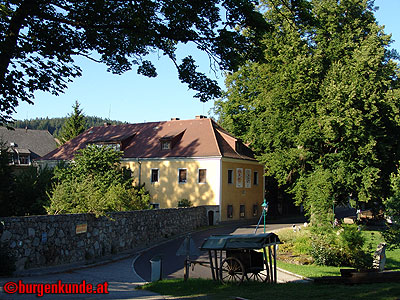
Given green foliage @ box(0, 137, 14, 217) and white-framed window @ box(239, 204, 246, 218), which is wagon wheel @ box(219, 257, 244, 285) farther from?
white-framed window @ box(239, 204, 246, 218)

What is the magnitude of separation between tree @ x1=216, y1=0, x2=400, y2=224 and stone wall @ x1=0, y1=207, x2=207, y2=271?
1162 cm

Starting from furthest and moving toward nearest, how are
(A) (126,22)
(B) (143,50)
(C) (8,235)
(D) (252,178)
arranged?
1. (D) (252,178)
2. (C) (8,235)
3. (B) (143,50)
4. (A) (126,22)

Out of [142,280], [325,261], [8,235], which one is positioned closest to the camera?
[8,235]

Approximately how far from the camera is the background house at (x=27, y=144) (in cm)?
6530

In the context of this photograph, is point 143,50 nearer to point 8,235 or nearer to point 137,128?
point 8,235

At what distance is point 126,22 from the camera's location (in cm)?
1076

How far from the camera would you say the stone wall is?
571 inches

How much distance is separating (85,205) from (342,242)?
1182 cm

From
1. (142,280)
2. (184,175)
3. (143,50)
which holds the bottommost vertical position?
(142,280)

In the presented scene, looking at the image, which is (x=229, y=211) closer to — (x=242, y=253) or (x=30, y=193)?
(x=30, y=193)

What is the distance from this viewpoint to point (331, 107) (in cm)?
3003

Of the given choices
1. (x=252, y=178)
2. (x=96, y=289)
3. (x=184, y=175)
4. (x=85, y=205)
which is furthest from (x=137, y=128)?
(x=96, y=289)

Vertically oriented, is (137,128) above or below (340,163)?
above

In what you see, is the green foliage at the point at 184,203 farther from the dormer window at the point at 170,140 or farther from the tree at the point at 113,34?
the tree at the point at 113,34
